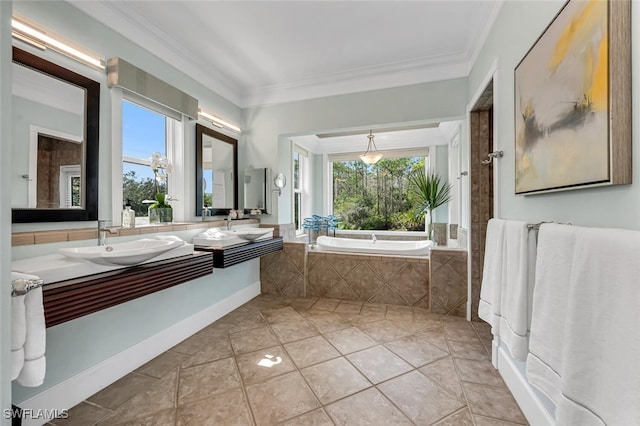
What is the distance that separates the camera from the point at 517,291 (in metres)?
1.29

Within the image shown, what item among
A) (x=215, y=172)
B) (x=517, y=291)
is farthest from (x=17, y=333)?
(x=215, y=172)

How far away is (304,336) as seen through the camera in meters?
2.40

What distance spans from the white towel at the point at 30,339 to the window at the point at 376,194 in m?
4.54

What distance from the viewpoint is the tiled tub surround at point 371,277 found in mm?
2826

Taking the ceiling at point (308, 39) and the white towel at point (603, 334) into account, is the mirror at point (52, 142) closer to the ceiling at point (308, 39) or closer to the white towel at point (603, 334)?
the ceiling at point (308, 39)

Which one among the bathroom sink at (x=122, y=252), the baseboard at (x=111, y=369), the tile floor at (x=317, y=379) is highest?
the bathroom sink at (x=122, y=252)

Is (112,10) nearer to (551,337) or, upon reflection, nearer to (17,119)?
(17,119)

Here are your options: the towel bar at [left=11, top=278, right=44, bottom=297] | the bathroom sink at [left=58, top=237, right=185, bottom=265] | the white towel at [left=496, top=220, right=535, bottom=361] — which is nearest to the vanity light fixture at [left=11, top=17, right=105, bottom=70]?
the bathroom sink at [left=58, top=237, right=185, bottom=265]

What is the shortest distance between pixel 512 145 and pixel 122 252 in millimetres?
2454

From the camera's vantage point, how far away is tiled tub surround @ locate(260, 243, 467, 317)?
2826 mm

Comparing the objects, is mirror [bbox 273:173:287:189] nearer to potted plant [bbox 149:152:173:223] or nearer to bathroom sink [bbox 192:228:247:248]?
bathroom sink [bbox 192:228:247:248]

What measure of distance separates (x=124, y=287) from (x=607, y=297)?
Result: 2041 millimetres

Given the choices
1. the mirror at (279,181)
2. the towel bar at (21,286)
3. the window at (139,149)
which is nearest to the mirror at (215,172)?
the window at (139,149)

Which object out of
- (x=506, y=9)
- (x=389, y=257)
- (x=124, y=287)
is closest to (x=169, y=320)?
(x=124, y=287)
